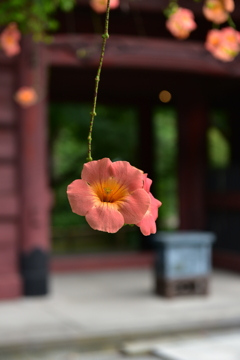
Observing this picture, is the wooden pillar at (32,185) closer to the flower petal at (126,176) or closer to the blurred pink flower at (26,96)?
the blurred pink flower at (26,96)

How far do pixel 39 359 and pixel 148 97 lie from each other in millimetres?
8148

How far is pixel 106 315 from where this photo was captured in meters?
7.70

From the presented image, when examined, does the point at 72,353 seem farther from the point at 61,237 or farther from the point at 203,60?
the point at 61,237

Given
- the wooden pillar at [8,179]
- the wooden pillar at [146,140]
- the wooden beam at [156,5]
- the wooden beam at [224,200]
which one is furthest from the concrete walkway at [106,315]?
the wooden beam at [156,5]

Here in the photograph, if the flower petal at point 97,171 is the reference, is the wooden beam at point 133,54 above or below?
above

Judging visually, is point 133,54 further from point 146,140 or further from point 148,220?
point 148,220

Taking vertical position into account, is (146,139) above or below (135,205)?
above

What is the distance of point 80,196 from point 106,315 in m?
7.15

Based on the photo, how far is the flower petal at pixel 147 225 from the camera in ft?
2.44

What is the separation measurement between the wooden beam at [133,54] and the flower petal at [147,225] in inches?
320

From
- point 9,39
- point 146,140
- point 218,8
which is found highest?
point 9,39

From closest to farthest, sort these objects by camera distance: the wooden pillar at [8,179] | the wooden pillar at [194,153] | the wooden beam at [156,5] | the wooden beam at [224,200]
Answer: the wooden pillar at [8,179] < the wooden beam at [156,5] < the wooden beam at [224,200] < the wooden pillar at [194,153]

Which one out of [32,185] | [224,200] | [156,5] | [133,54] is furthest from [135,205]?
[224,200]

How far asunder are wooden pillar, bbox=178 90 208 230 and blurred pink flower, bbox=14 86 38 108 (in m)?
4.51
